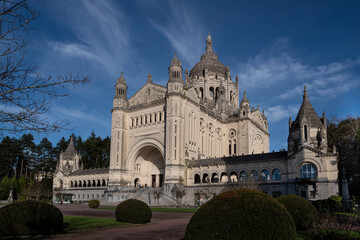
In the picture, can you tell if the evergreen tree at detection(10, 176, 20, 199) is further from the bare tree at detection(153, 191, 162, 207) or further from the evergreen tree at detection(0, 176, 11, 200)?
the bare tree at detection(153, 191, 162, 207)

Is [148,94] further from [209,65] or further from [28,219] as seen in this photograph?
[28,219]

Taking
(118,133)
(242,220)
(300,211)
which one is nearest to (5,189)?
(118,133)

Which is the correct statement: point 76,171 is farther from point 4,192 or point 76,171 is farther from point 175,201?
point 175,201

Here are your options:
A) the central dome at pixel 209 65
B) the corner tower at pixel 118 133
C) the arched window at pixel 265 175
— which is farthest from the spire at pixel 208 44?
the arched window at pixel 265 175

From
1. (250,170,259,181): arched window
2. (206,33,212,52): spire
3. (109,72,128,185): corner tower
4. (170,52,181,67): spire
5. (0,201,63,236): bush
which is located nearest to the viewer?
(0,201,63,236): bush

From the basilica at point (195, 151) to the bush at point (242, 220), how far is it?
2961cm

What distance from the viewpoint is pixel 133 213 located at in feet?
75.9

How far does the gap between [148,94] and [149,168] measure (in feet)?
48.4

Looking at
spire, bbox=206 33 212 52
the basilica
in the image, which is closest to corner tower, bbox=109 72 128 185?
the basilica

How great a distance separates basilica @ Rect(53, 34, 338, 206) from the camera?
142 ft

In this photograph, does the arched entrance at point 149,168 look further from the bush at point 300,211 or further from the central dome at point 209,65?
the bush at point 300,211

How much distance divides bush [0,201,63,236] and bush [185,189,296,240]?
10.8 meters

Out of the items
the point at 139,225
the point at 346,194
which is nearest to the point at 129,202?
the point at 139,225

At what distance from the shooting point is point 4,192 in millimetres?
71750
